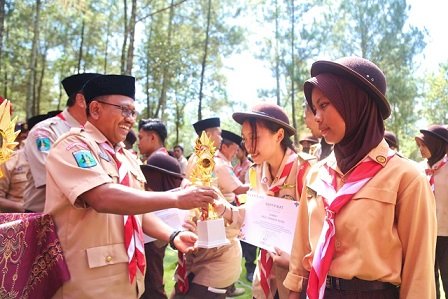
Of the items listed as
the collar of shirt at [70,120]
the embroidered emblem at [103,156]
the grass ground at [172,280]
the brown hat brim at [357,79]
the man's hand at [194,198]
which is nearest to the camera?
the brown hat brim at [357,79]

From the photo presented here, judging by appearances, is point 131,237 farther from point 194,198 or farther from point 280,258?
point 280,258

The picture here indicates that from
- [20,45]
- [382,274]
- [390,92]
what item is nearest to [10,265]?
[382,274]

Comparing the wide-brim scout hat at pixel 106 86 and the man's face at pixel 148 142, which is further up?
the wide-brim scout hat at pixel 106 86

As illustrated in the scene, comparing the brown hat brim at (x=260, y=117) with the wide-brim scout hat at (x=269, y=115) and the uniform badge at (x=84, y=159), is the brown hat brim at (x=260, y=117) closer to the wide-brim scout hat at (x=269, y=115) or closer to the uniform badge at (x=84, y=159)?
the wide-brim scout hat at (x=269, y=115)

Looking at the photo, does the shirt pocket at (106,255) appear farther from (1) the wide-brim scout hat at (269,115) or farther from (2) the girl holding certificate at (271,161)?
(1) the wide-brim scout hat at (269,115)

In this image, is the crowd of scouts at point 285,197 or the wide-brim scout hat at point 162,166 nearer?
the crowd of scouts at point 285,197

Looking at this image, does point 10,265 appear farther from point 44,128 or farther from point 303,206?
point 44,128

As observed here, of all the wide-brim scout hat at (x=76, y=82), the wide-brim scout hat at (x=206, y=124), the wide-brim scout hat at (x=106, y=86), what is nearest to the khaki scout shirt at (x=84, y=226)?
the wide-brim scout hat at (x=106, y=86)

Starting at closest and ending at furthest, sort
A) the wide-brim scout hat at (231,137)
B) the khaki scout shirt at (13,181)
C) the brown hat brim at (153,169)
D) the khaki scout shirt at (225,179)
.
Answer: the brown hat brim at (153,169)
the khaki scout shirt at (13,181)
the khaki scout shirt at (225,179)
the wide-brim scout hat at (231,137)

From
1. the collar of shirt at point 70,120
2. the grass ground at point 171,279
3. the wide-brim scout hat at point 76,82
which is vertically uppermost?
the wide-brim scout hat at point 76,82

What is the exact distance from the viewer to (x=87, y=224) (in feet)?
7.56

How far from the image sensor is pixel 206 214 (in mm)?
2672

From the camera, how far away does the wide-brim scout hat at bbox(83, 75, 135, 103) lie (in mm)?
2576

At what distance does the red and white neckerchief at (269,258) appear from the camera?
285 centimetres
